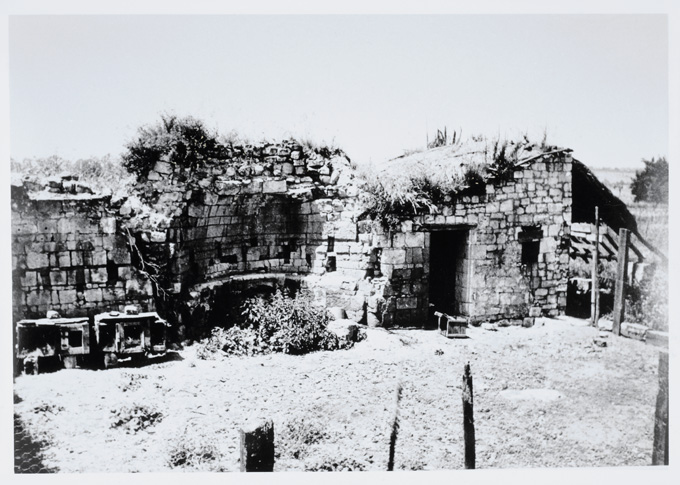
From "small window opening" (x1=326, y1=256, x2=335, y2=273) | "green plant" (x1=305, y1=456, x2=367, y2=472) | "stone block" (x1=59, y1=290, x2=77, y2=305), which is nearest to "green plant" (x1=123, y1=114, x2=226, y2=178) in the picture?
"stone block" (x1=59, y1=290, x2=77, y2=305)

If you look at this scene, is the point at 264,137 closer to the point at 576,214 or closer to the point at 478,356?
the point at 478,356

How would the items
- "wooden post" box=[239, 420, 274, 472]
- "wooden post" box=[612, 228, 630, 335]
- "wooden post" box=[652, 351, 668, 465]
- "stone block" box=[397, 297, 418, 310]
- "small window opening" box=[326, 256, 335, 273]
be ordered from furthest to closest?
"small window opening" box=[326, 256, 335, 273]
"stone block" box=[397, 297, 418, 310]
"wooden post" box=[612, 228, 630, 335]
"wooden post" box=[652, 351, 668, 465]
"wooden post" box=[239, 420, 274, 472]

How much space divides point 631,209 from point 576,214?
1.51m

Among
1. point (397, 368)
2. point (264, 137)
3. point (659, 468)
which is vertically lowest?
point (659, 468)

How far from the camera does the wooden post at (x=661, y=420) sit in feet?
15.8

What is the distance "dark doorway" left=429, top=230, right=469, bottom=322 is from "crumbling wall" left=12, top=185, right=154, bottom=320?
5.19m

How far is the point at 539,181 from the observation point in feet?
30.1

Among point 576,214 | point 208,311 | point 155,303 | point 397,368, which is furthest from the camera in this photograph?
point 576,214

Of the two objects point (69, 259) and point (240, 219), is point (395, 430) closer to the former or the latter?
point (240, 219)

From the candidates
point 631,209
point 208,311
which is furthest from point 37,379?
point 631,209

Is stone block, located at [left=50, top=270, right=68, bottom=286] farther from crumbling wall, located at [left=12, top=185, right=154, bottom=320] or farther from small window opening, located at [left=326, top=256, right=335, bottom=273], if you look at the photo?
small window opening, located at [left=326, top=256, right=335, bottom=273]

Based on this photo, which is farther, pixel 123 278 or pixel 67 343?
pixel 123 278

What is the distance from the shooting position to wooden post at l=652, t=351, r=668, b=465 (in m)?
4.81

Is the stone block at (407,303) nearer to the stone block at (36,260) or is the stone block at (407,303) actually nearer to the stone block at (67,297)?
the stone block at (67,297)
